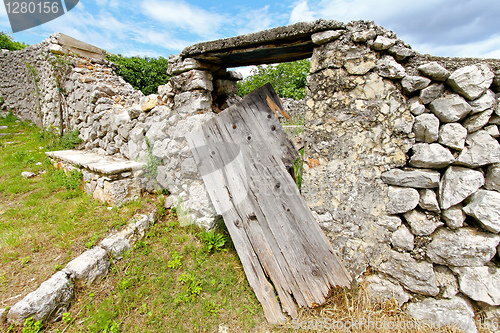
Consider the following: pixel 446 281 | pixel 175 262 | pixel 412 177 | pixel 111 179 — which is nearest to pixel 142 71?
pixel 111 179

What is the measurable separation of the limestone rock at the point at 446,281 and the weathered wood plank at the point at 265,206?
841 millimetres

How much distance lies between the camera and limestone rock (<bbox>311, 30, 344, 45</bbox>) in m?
2.19

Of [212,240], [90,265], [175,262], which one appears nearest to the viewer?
[90,265]

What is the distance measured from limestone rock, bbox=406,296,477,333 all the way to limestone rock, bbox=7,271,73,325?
3.45m

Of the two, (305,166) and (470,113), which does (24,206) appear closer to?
(305,166)

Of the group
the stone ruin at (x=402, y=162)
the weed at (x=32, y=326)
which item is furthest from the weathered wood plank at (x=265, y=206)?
the weed at (x=32, y=326)

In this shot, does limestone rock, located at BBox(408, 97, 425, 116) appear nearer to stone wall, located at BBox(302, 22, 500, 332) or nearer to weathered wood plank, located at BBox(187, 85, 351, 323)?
stone wall, located at BBox(302, 22, 500, 332)

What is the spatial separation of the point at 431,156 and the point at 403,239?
0.84m

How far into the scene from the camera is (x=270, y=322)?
92.6 inches

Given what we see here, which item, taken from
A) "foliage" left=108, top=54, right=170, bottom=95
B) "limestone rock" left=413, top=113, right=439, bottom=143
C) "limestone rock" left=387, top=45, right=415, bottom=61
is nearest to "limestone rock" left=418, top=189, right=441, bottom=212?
"limestone rock" left=413, top=113, right=439, bottom=143

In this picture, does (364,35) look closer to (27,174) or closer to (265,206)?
(265,206)

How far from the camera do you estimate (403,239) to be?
7.35ft

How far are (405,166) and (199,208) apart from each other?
2.60 m

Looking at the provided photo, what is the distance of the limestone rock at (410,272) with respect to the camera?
7.16 feet
